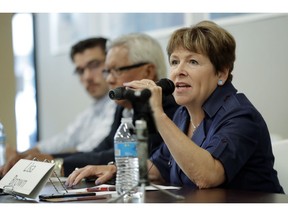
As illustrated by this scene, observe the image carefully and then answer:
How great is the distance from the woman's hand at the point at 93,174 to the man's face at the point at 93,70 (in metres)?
2.18

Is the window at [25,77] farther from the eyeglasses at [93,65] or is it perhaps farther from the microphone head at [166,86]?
the microphone head at [166,86]

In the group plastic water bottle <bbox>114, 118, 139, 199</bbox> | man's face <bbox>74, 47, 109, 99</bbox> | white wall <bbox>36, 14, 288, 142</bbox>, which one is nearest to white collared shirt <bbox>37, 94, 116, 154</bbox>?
man's face <bbox>74, 47, 109, 99</bbox>

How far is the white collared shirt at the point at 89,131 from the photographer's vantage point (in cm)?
414

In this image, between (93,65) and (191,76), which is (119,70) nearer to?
(191,76)

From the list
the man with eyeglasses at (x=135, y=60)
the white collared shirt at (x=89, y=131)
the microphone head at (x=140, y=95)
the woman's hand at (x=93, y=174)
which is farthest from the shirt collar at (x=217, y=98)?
the white collared shirt at (x=89, y=131)

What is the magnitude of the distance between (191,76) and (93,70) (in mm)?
2460

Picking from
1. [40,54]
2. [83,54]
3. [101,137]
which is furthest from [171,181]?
[40,54]

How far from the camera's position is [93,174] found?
2365 mm

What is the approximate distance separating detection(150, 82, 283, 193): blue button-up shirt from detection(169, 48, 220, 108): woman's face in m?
0.06

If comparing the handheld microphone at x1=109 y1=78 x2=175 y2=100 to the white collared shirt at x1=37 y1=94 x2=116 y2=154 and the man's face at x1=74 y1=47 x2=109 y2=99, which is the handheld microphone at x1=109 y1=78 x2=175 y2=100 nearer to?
the white collared shirt at x1=37 y1=94 x2=116 y2=154

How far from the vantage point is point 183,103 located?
222cm
